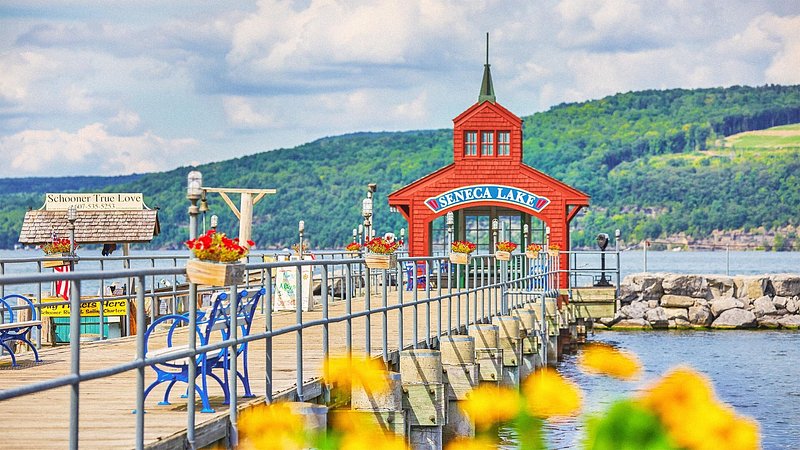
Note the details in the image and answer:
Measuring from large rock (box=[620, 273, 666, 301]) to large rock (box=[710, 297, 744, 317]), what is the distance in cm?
185

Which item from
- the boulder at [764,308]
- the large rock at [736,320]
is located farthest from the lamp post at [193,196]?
the boulder at [764,308]

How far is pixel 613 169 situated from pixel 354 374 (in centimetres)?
12710

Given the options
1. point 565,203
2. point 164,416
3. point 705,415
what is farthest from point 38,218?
point 705,415

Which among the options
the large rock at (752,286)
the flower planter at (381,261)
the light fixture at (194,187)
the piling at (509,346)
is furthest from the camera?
the large rock at (752,286)

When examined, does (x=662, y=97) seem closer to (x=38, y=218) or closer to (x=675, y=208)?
(x=675, y=208)

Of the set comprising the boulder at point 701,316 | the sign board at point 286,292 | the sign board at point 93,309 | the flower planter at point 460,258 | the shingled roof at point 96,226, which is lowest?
the boulder at point 701,316

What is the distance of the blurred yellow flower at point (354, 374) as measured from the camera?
10484mm

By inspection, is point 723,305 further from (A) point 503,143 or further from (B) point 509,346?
(B) point 509,346

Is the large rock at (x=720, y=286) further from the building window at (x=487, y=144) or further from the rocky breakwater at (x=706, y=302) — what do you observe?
the building window at (x=487, y=144)

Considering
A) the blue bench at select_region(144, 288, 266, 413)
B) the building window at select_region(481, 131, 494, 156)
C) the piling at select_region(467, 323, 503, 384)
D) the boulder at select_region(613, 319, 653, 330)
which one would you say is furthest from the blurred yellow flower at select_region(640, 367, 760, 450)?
the boulder at select_region(613, 319, 653, 330)

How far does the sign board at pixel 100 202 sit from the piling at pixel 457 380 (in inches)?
745

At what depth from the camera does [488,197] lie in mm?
37625

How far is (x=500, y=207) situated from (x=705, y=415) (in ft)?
118

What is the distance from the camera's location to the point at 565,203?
122 feet
